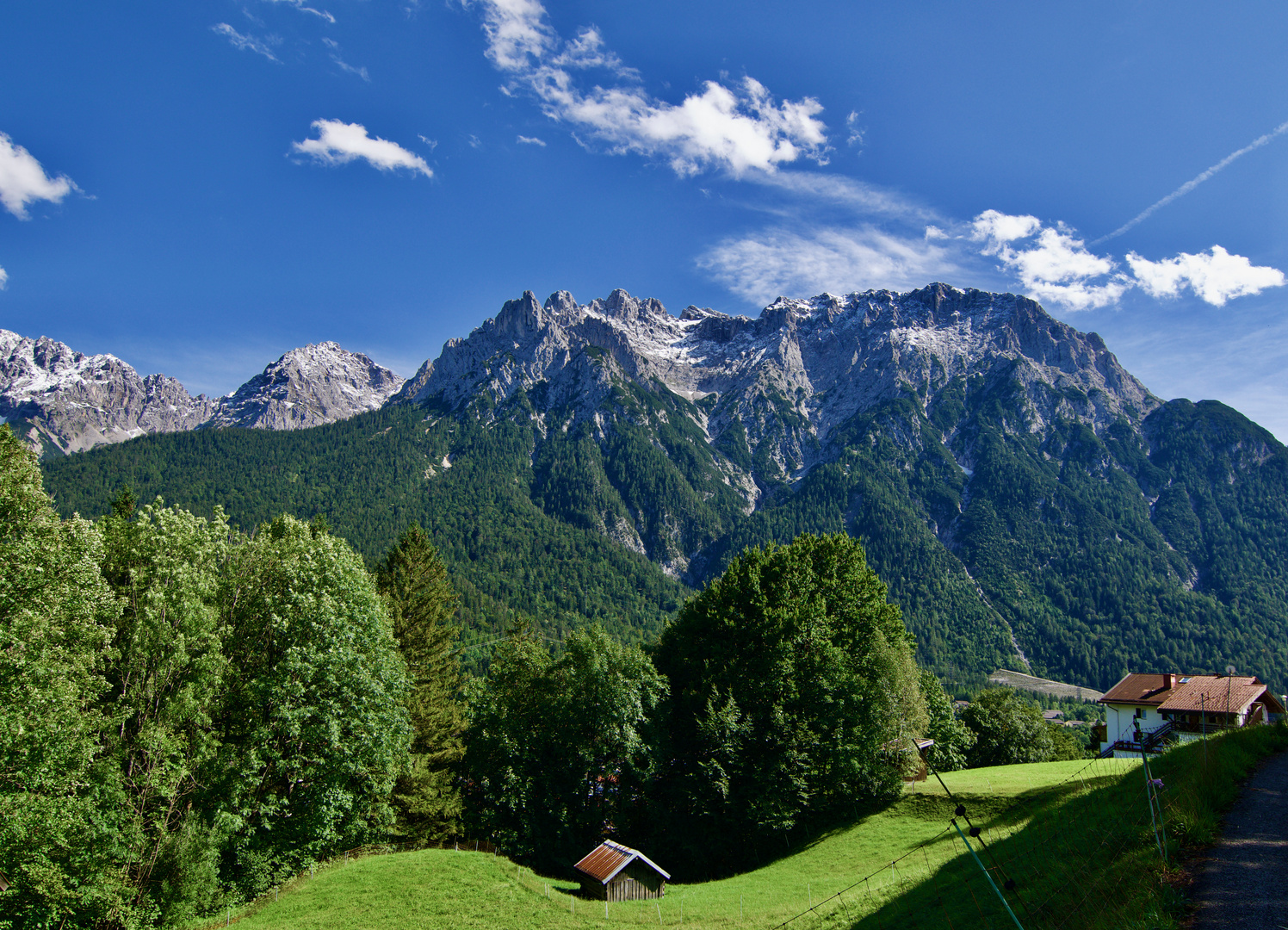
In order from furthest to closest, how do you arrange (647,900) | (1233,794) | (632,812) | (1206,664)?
(1206,664)
(632,812)
(647,900)
(1233,794)

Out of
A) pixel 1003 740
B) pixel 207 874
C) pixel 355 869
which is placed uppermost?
pixel 207 874

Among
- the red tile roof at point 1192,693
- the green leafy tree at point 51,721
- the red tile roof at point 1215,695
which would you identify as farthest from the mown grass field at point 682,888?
the red tile roof at point 1192,693

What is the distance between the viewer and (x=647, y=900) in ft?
94.1

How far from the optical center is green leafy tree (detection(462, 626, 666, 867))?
116ft

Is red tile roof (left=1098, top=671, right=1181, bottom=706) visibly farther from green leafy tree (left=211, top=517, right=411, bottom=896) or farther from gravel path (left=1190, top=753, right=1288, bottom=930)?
green leafy tree (left=211, top=517, right=411, bottom=896)

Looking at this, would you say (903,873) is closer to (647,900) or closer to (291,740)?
(647,900)

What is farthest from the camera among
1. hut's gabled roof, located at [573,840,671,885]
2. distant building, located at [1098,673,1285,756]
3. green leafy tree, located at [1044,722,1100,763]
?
green leafy tree, located at [1044,722,1100,763]

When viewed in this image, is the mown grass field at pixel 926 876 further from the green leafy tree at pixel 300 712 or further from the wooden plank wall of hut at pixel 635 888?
the green leafy tree at pixel 300 712

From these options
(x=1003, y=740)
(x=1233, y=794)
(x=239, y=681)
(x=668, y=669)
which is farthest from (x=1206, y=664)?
(x=239, y=681)

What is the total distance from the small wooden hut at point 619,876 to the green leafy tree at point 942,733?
26.5 meters

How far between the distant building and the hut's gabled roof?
30.4 meters

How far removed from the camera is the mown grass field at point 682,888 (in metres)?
23.6

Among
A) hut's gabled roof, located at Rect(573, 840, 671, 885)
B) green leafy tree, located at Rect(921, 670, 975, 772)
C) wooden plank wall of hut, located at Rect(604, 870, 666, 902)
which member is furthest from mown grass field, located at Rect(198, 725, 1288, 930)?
green leafy tree, located at Rect(921, 670, 975, 772)

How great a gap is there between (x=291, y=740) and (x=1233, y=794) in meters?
31.1
